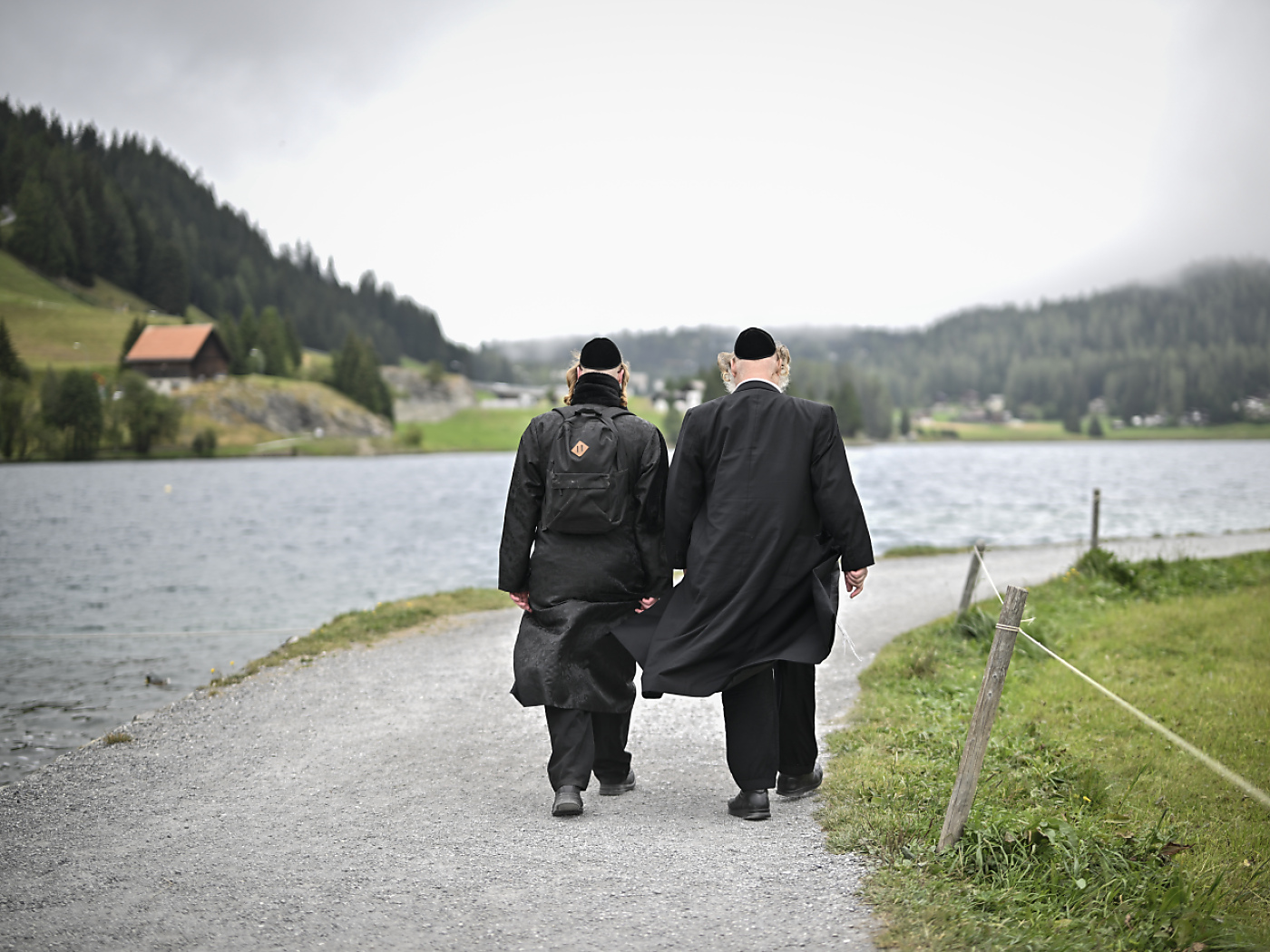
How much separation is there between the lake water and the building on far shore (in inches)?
1380

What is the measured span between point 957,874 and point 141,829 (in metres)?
4.44

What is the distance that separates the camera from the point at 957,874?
4414 millimetres

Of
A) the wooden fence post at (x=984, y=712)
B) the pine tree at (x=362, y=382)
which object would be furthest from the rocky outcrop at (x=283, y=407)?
the wooden fence post at (x=984, y=712)

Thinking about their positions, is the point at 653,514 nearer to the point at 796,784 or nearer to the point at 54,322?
the point at 796,784

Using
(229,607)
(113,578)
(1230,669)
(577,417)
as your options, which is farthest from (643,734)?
(113,578)

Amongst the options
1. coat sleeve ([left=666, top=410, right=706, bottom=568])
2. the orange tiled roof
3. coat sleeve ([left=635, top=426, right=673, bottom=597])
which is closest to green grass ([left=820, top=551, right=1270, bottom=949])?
coat sleeve ([left=635, top=426, right=673, bottom=597])

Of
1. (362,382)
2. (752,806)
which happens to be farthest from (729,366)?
(362,382)

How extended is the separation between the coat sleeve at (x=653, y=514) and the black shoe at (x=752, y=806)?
1249 mm

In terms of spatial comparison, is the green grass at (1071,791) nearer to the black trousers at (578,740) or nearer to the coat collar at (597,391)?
the black trousers at (578,740)

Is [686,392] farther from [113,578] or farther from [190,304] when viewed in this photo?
[190,304]

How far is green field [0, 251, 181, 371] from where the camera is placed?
437 ft

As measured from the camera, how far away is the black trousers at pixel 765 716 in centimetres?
554

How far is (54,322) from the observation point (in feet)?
469

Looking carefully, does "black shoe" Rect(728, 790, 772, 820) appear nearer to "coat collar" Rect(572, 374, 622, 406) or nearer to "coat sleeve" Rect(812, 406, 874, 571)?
"coat sleeve" Rect(812, 406, 874, 571)
